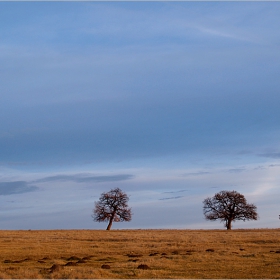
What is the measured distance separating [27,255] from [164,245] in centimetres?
1477

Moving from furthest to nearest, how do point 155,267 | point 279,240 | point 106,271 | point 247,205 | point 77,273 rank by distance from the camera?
point 247,205, point 279,240, point 155,267, point 106,271, point 77,273

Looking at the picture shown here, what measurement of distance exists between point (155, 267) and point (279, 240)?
27.2m

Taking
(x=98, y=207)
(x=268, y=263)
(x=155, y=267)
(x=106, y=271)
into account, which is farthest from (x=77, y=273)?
(x=98, y=207)

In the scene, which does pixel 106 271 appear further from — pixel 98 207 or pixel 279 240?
pixel 98 207

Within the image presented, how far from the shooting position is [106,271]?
2383 cm

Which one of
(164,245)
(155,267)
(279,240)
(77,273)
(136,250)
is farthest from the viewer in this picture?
(279,240)

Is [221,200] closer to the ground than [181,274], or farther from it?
farther from it

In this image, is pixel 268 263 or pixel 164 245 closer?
pixel 268 263

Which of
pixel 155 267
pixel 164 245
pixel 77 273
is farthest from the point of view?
pixel 164 245

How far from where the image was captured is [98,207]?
92.6m

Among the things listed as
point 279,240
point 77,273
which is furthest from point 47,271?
point 279,240

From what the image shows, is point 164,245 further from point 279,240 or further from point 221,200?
point 221,200

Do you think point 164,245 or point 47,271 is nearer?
point 47,271

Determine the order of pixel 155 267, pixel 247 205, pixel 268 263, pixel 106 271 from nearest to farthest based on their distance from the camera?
pixel 106 271, pixel 155 267, pixel 268 263, pixel 247 205
